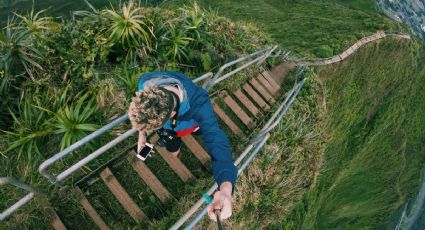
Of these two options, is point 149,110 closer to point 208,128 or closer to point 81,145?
point 208,128

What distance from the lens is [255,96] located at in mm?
7711

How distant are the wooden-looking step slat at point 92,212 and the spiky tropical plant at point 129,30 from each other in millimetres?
2780

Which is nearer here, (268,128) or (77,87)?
(77,87)

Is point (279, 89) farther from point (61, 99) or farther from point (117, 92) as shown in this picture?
point (61, 99)

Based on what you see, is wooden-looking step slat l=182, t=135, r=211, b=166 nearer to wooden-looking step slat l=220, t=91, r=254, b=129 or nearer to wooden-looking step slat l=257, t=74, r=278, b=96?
wooden-looking step slat l=220, t=91, r=254, b=129

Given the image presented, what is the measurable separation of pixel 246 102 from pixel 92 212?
3.90 metres

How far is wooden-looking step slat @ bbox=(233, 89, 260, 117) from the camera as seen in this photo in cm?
738

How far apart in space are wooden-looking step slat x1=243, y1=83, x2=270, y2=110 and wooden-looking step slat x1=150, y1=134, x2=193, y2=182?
2715mm

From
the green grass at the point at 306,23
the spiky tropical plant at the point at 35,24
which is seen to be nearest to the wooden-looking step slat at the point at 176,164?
the spiky tropical plant at the point at 35,24

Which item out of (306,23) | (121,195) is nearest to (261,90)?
(121,195)

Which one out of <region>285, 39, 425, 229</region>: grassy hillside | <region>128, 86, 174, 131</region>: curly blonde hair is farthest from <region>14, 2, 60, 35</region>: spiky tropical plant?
<region>285, 39, 425, 229</region>: grassy hillside

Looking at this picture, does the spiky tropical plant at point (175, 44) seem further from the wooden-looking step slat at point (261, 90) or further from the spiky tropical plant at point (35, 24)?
the spiky tropical plant at point (35, 24)

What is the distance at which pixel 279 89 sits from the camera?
852 cm

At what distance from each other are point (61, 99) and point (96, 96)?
0.54 m
